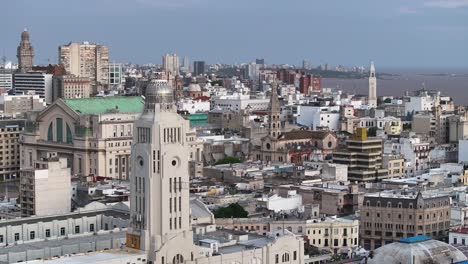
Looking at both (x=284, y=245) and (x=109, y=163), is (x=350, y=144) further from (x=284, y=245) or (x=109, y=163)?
(x=284, y=245)

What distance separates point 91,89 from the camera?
14962 cm

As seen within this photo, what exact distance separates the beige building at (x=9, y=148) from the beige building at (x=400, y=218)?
44.5 meters

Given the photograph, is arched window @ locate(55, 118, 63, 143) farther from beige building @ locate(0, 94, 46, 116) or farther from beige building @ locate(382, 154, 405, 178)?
beige building @ locate(0, 94, 46, 116)

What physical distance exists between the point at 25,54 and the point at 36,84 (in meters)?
18.0

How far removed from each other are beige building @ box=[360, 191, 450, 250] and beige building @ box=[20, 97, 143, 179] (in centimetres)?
2861

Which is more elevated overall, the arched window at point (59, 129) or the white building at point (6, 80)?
the white building at point (6, 80)

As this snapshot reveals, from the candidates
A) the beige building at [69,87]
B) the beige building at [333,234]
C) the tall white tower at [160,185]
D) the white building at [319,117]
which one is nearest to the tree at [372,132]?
the white building at [319,117]

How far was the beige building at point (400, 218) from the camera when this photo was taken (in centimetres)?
5747

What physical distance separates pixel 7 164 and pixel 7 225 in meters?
46.1

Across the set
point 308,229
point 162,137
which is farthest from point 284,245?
point 308,229

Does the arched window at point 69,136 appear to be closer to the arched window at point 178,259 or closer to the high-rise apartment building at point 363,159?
the high-rise apartment building at point 363,159

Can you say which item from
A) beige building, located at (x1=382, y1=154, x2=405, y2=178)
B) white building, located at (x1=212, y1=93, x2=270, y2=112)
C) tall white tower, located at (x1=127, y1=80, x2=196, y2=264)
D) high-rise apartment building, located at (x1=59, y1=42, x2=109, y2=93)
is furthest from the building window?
high-rise apartment building, located at (x1=59, y1=42, x2=109, y2=93)

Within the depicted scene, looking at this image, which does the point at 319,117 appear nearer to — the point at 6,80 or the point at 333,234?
the point at 333,234

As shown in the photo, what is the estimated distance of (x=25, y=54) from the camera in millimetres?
161000
